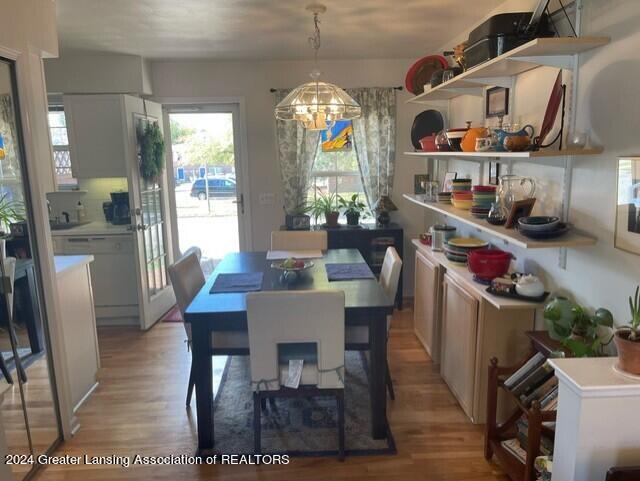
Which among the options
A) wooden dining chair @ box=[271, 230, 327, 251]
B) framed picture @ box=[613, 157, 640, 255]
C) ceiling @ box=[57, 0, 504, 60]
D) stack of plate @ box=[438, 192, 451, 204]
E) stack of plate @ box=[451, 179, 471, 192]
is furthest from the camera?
wooden dining chair @ box=[271, 230, 327, 251]

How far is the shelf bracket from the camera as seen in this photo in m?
1.99

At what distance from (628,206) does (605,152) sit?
0.27m

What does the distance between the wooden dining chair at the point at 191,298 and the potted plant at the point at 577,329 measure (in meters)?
1.54

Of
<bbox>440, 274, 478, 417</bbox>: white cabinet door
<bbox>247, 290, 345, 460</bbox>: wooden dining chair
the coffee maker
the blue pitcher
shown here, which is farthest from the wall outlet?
the blue pitcher

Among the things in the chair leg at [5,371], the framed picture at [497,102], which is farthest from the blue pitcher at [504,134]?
the chair leg at [5,371]

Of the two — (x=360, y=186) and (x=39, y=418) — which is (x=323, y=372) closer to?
(x=39, y=418)

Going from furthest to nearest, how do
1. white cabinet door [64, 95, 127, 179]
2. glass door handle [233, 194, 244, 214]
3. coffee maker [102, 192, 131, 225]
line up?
glass door handle [233, 194, 244, 214] < coffee maker [102, 192, 131, 225] < white cabinet door [64, 95, 127, 179]

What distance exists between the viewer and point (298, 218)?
14.8 feet

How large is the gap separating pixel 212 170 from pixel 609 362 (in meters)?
4.05

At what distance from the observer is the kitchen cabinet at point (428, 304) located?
3250 millimetres

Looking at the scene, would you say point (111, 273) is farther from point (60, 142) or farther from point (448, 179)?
point (448, 179)

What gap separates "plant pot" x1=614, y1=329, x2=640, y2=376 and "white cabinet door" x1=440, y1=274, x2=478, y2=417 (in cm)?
103

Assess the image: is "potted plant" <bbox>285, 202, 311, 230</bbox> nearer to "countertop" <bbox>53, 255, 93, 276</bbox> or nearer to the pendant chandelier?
the pendant chandelier

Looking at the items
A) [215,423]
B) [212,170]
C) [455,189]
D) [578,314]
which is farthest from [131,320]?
[578,314]
